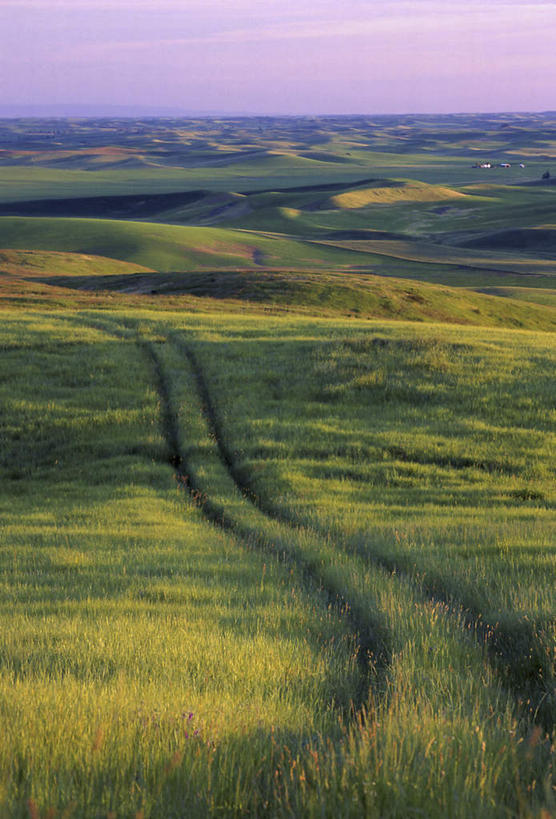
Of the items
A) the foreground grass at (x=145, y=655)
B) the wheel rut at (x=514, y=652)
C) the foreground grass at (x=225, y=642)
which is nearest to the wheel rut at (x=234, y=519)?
the foreground grass at (x=225, y=642)

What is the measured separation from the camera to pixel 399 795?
163 inches

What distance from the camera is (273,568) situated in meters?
11.9

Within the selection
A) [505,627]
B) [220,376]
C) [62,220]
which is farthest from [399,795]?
[62,220]

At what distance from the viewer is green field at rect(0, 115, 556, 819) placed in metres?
4.57

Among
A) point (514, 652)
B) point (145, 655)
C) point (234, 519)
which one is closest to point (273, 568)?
point (234, 519)

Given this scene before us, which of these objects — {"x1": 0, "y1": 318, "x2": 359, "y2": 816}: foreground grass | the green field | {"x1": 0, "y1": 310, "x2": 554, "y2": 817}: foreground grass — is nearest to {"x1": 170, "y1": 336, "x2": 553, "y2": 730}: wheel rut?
the green field

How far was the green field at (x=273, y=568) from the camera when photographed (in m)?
4.57

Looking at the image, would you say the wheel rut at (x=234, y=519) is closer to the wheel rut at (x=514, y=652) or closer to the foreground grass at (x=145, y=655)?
the foreground grass at (x=145, y=655)

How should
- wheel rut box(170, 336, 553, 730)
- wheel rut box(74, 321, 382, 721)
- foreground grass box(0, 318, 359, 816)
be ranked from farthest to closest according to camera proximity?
1. wheel rut box(74, 321, 382, 721)
2. wheel rut box(170, 336, 553, 730)
3. foreground grass box(0, 318, 359, 816)

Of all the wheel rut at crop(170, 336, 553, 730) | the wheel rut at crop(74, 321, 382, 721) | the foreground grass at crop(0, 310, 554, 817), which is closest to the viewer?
the foreground grass at crop(0, 310, 554, 817)

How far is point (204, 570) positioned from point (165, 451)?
10.2 m

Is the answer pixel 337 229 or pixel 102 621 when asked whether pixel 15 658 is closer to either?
pixel 102 621

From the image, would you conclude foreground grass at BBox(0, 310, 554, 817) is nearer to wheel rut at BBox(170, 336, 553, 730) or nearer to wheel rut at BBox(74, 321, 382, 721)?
wheel rut at BBox(74, 321, 382, 721)

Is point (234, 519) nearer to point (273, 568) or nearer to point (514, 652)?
point (273, 568)
